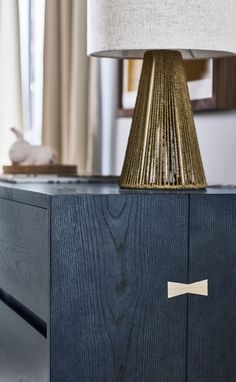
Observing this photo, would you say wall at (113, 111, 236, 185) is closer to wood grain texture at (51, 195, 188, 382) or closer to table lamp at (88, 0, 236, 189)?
table lamp at (88, 0, 236, 189)

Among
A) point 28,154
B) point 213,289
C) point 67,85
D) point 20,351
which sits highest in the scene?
point 67,85

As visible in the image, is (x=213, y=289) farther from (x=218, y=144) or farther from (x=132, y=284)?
(x=218, y=144)

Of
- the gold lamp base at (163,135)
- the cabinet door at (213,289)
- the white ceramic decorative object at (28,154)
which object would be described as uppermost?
the gold lamp base at (163,135)

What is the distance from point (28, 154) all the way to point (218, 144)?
0.63m

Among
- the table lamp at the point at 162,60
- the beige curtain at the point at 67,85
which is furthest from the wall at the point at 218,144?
the beige curtain at the point at 67,85

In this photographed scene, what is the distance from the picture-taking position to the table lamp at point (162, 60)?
1201 mm

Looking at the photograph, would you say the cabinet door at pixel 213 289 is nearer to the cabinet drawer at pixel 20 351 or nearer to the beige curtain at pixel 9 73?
the cabinet drawer at pixel 20 351

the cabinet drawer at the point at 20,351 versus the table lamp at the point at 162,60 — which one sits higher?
the table lamp at the point at 162,60

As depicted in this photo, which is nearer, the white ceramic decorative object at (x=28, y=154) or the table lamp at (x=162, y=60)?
the table lamp at (x=162, y=60)

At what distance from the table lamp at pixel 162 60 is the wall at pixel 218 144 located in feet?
1.06

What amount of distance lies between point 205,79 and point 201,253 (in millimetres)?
598

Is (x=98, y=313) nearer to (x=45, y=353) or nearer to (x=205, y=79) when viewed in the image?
(x=45, y=353)

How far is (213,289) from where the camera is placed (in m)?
1.22

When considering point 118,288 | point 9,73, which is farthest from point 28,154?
point 118,288
